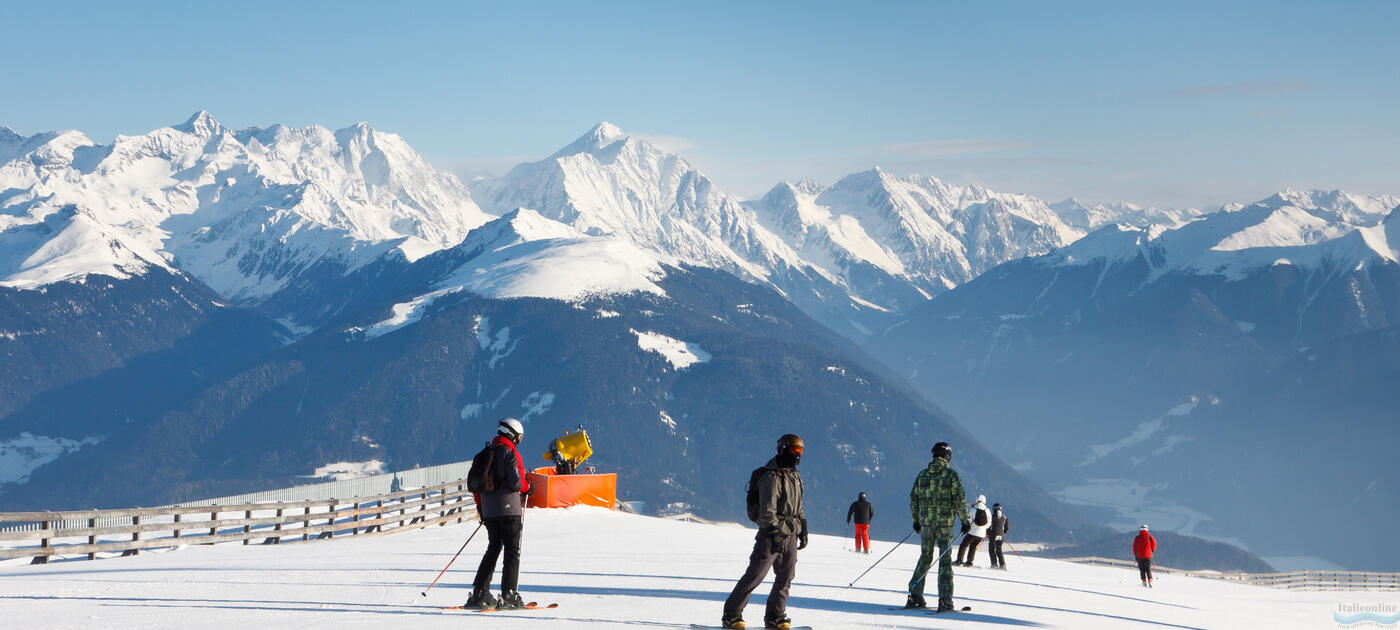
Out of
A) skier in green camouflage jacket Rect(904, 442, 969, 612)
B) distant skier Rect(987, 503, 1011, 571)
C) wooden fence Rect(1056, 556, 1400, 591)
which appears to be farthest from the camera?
wooden fence Rect(1056, 556, 1400, 591)

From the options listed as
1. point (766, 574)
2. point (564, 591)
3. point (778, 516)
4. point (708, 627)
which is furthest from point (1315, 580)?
point (778, 516)

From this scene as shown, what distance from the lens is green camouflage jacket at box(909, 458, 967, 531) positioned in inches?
738

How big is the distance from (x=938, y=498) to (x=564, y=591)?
673 centimetres

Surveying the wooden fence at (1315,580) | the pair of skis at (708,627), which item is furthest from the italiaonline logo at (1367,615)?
the wooden fence at (1315,580)

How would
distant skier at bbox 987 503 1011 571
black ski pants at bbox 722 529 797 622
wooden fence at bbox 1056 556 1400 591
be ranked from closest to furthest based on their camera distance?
black ski pants at bbox 722 529 797 622 < distant skier at bbox 987 503 1011 571 < wooden fence at bbox 1056 556 1400 591

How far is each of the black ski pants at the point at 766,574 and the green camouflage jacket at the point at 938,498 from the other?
11.1 ft

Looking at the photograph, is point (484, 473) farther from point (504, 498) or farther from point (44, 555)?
point (44, 555)

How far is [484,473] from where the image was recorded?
661 inches

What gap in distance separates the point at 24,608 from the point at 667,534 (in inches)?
→ 887

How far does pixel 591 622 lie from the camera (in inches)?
691

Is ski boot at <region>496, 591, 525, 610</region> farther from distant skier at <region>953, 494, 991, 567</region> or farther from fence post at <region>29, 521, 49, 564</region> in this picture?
fence post at <region>29, 521, 49, 564</region>

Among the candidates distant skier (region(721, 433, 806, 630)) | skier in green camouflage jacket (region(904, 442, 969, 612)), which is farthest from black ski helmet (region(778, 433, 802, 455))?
skier in green camouflage jacket (region(904, 442, 969, 612))

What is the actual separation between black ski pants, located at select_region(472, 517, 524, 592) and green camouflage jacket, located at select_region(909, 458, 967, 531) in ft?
18.3

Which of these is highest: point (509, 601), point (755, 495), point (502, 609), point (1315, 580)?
point (755, 495)
